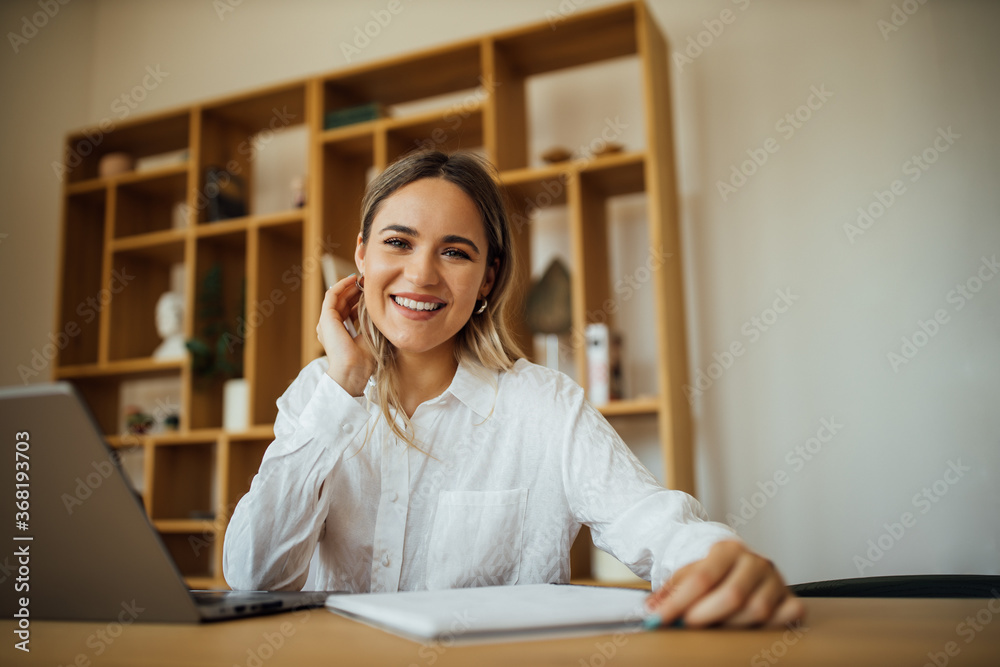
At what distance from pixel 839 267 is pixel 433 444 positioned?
61.8 inches

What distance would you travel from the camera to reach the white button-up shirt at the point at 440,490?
116 centimetres

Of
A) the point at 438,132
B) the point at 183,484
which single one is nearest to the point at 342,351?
the point at 438,132

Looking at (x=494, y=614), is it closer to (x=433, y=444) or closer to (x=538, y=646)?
(x=538, y=646)

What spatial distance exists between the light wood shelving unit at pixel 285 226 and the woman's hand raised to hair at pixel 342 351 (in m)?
1.00

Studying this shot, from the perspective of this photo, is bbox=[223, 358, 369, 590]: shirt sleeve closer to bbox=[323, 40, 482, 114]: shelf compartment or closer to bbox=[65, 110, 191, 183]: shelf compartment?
bbox=[323, 40, 482, 114]: shelf compartment

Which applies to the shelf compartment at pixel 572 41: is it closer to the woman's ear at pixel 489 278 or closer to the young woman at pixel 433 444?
the young woman at pixel 433 444

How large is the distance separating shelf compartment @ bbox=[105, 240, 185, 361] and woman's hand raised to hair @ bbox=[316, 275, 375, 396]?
1761 mm

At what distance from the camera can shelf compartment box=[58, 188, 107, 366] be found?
3008 mm

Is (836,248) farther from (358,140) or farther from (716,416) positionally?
(358,140)

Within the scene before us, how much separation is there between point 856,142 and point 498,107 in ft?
3.76

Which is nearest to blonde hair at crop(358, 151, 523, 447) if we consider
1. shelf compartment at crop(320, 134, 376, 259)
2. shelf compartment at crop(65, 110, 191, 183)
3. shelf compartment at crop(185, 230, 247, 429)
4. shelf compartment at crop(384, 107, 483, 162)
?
shelf compartment at crop(384, 107, 483, 162)

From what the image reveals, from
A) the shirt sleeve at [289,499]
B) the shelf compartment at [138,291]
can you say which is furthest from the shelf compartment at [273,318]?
the shirt sleeve at [289,499]

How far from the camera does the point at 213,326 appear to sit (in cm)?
281

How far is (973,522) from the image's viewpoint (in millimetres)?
2088
